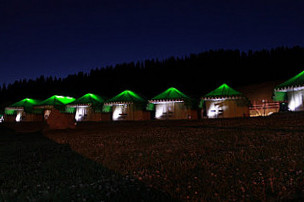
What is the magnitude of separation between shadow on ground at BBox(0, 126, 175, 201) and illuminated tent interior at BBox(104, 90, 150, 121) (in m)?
21.8

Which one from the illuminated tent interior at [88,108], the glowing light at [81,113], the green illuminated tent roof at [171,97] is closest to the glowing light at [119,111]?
the illuminated tent interior at [88,108]

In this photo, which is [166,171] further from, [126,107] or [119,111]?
[119,111]

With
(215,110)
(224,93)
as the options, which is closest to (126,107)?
(215,110)

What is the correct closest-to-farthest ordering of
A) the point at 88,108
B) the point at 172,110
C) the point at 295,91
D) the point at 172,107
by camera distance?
the point at 295,91
the point at 172,110
the point at 172,107
the point at 88,108

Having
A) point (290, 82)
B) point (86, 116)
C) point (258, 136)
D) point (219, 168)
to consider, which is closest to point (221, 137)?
point (258, 136)

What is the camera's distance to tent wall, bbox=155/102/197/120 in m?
28.7

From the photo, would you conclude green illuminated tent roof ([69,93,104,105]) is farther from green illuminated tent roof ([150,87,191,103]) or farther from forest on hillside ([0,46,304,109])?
Result: forest on hillside ([0,46,304,109])

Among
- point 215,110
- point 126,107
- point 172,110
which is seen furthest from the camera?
point 126,107

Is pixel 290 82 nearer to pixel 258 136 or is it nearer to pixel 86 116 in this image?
pixel 258 136

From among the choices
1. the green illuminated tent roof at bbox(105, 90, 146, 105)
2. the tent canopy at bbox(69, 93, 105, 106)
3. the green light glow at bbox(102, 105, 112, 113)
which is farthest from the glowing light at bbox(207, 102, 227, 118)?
the tent canopy at bbox(69, 93, 105, 106)

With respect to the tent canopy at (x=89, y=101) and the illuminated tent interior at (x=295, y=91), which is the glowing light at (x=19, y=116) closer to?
the tent canopy at (x=89, y=101)

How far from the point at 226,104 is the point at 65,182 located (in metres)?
→ 23.1

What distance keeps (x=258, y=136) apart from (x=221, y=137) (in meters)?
1.28

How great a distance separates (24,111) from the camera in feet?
135
